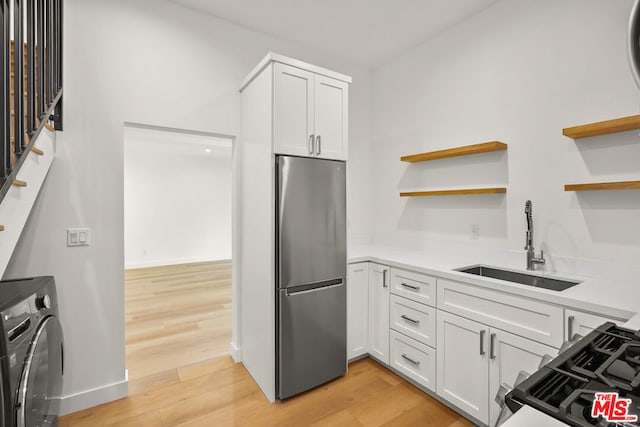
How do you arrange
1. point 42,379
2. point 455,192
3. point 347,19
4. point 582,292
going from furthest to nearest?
1. point 347,19
2. point 455,192
3. point 582,292
4. point 42,379

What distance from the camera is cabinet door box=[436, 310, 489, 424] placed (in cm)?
180

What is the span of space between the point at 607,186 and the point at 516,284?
2.49ft

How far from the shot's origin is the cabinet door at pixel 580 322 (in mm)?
1379

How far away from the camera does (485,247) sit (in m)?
2.46

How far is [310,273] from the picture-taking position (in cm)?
222

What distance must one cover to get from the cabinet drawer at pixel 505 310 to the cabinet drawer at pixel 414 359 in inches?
15.2

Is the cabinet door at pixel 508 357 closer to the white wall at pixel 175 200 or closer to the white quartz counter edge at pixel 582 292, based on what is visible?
the white quartz counter edge at pixel 582 292

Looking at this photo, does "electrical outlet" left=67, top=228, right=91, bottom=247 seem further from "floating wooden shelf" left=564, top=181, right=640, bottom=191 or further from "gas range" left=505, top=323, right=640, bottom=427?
"floating wooden shelf" left=564, top=181, right=640, bottom=191

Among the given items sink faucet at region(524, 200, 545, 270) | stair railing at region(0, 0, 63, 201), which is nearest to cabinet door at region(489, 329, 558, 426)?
sink faucet at region(524, 200, 545, 270)

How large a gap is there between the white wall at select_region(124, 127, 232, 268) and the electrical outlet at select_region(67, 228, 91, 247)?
417cm

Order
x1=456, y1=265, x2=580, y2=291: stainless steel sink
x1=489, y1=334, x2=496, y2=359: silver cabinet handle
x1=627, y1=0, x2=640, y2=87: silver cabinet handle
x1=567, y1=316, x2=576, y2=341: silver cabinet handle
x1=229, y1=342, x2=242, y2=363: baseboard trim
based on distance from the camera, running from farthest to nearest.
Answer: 1. x1=229, y1=342, x2=242, y2=363: baseboard trim
2. x1=456, y1=265, x2=580, y2=291: stainless steel sink
3. x1=489, y1=334, x2=496, y2=359: silver cabinet handle
4. x1=567, y1=316, x2=576, y2=341: silver cabinet handle
5. x1=627, y1=0, x2=640, y2=87: silver cabinet handle

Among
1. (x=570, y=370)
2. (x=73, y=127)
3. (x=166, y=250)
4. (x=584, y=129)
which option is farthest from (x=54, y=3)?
(x=166, y=250)

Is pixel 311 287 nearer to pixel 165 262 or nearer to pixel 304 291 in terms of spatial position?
pixel 304 291

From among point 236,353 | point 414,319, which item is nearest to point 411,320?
point 414,319
